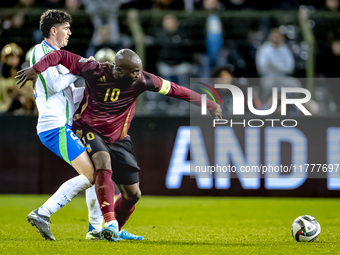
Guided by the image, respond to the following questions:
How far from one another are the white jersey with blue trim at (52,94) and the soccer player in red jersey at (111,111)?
5.9 inches

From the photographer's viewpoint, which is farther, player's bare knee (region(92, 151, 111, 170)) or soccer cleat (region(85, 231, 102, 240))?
soccer cleat (region(85, 231, 102, 240))

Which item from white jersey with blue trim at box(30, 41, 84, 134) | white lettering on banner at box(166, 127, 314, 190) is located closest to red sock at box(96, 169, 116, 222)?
white jersey with blue trim at box(30, 41, 84, 134)

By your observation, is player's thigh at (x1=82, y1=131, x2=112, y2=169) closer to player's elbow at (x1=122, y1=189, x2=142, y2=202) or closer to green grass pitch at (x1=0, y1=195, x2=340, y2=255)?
player's elbow at (x1=122, y1=189, x2=142, y2=202)

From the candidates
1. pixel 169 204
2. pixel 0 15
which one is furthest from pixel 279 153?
pixel 0 15

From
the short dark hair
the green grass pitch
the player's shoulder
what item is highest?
the short dark hair

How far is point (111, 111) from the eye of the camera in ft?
17.6

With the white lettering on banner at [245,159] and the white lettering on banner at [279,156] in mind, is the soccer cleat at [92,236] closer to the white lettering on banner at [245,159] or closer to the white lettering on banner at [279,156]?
the white lettering on banner at [245,159]

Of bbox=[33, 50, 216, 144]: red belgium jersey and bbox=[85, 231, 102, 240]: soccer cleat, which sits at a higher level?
bbox=[33, 50, 216, 144]: red belgium jersey

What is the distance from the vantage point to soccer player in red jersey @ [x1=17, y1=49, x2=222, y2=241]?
502cm

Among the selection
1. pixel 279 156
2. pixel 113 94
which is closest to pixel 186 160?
pixel 279 156

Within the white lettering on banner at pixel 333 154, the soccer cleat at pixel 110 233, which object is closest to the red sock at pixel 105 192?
the soccer cleat at pixel 110 233

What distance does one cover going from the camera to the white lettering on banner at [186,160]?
29.8 feet

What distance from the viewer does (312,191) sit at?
30.1ft

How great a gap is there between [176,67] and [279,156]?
2469mm
